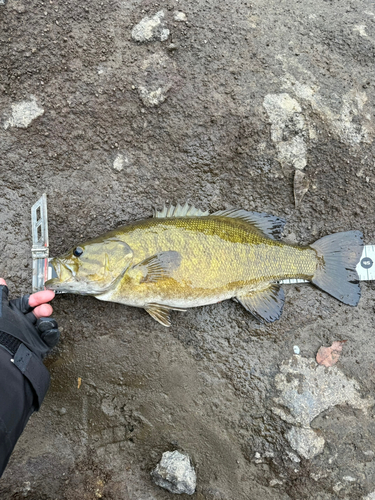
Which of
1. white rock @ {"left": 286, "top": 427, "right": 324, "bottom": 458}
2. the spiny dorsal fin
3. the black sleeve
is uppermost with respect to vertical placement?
the spiny dorsal fin

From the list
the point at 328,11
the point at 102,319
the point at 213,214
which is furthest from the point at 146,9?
the point at 102,319

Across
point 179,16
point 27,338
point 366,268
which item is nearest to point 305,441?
point 366,268

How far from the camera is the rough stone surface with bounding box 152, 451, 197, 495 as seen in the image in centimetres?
331

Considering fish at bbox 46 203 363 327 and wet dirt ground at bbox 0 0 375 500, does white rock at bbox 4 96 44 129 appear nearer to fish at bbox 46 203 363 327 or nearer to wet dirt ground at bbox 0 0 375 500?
wet dirt ground at bbox 0 0 375 500

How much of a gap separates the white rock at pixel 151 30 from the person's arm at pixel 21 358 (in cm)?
263

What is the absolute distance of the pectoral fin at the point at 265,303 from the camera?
3604mm

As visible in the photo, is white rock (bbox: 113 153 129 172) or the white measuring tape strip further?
the white measuring tape strip

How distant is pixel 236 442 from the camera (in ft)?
11.6

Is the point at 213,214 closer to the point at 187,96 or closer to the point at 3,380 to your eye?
the point at 187,96

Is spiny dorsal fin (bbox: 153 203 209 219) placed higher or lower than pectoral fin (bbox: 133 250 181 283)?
higher

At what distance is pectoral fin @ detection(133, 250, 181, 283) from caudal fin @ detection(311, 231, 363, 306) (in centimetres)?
144

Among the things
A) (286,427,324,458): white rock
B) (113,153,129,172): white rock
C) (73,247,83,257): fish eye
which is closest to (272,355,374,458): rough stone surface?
(286,427,324,458): white rock

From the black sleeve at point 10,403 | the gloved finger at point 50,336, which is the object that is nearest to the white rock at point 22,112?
the gloved finger at point 50,336

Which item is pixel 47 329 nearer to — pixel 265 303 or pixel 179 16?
pixel 265 303
